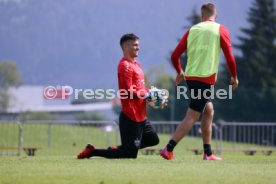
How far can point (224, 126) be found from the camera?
77.0 ft

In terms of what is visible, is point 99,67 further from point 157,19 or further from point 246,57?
point 246,57

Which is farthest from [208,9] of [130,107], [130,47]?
[130,107]

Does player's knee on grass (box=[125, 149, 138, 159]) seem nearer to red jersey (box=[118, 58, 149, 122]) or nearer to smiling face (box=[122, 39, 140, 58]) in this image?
red jersey (box=[118, 58, 149, 122])

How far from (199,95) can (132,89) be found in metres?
0.91

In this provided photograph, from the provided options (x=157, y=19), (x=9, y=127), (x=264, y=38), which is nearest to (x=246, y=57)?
(x=264, y=38)

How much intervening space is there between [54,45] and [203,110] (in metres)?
163

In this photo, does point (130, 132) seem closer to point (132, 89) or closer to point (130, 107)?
point (130, 107)

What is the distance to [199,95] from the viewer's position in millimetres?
10617

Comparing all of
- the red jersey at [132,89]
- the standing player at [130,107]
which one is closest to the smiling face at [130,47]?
the standing player at [130,107]

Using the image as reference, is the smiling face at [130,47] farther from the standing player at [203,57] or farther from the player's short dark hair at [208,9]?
the player's short dark hair at [208,9]

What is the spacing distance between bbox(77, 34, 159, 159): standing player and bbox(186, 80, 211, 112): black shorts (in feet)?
2.11

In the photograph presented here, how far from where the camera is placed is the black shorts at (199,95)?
34.8ft

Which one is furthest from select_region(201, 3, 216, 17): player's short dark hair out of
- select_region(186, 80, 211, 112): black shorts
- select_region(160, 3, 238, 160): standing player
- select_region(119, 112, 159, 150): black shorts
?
select_region(119, 112, 159, 150): black shorts

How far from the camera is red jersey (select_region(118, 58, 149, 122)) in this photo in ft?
35.1
